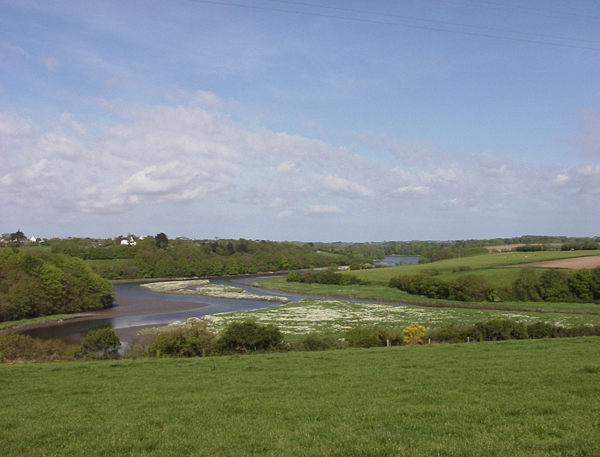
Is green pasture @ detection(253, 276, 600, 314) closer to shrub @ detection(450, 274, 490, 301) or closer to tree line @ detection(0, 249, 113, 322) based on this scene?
shrub @ detection(450, 274, 490, 301)

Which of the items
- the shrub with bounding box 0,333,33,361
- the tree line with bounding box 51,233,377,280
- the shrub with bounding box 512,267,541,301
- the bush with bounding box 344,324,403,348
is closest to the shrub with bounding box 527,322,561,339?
the bush with bounding box 344,324,403,348

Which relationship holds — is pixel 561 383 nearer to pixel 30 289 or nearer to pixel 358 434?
pixel 358 434

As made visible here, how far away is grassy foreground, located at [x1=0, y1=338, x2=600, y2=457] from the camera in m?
7.01

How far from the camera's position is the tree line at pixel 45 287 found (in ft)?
217

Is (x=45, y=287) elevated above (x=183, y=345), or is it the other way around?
(x=45, y=287)

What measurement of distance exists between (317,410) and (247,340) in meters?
17.5

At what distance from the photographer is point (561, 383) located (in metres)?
11.0

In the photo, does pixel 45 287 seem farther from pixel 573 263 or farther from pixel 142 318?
pixel 573 263

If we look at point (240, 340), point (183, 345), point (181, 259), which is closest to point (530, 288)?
point (240, 340)

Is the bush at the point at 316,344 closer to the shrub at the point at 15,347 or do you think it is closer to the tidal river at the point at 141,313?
the shrub at the point at 15,347

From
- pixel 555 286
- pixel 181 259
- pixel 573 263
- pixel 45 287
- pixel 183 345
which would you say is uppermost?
pixel 181 259

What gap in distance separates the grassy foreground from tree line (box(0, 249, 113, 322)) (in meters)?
59.5

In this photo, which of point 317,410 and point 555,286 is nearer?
point 317,410

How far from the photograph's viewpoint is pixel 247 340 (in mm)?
26344
